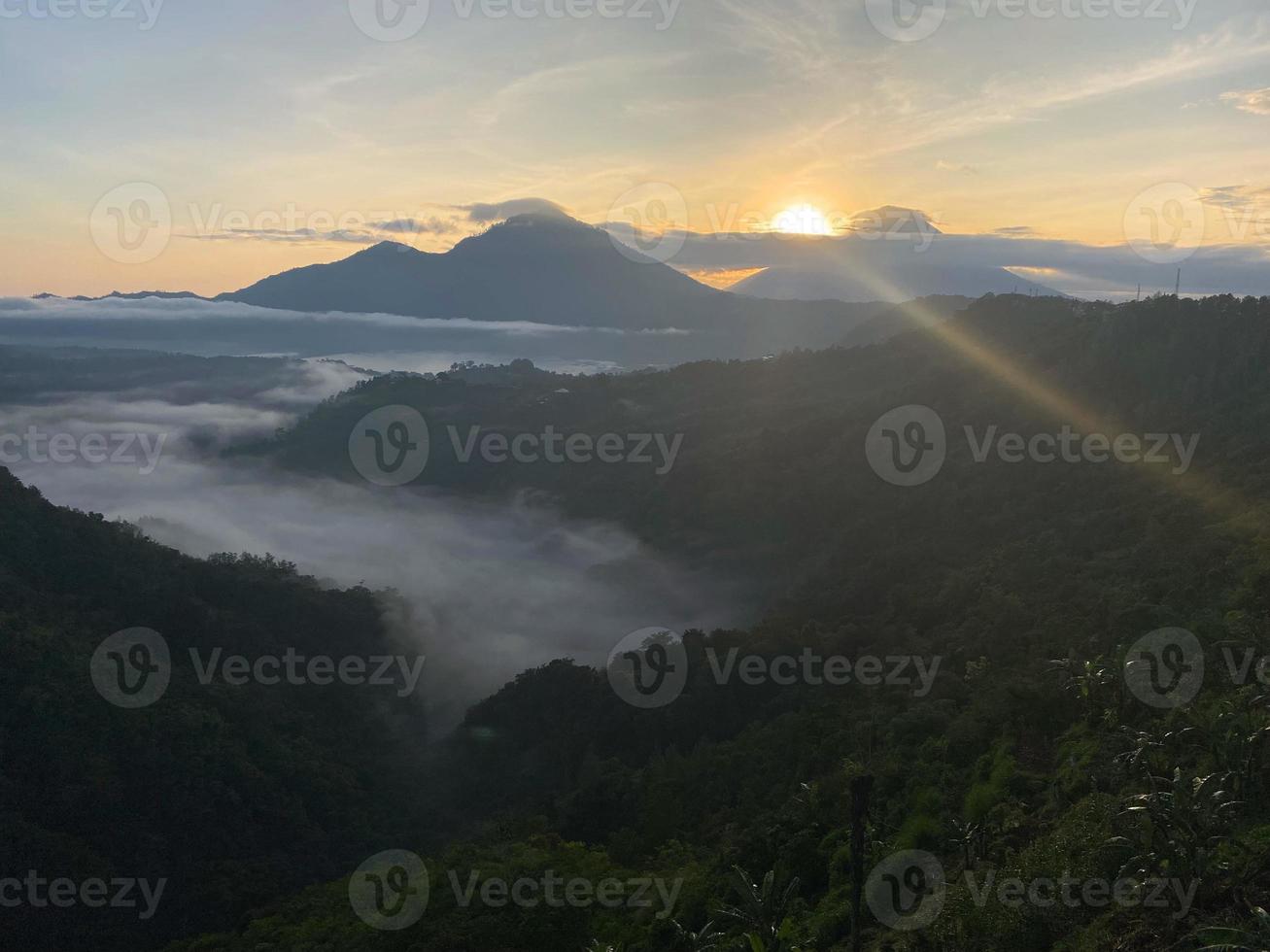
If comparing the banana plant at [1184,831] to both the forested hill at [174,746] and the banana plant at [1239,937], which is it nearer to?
the banana plant at [1239,937]

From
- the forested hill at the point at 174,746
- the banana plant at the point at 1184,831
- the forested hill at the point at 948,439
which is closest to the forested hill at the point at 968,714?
the banana plant at the point at 1184,831

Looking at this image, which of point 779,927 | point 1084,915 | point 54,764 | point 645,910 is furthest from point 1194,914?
point 54,764

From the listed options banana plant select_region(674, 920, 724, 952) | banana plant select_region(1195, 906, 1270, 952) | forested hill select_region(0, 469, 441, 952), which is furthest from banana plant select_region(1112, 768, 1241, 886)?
forested hill select_region(0, 469, 441, 952)

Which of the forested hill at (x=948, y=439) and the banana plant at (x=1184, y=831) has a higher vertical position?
the forested hill at (x=948, y=439)

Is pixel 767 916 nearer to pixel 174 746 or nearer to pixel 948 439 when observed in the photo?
pixel 174 746

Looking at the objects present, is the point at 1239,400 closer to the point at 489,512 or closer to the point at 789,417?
the point at 789,417

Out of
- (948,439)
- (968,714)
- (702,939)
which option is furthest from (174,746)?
(948,439)
